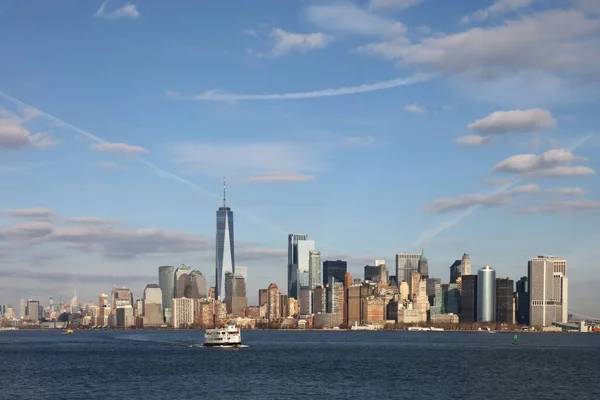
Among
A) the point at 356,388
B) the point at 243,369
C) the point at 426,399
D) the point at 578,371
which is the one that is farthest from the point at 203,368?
the point at 578,371

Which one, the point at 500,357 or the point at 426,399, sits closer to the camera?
the point at 426,399

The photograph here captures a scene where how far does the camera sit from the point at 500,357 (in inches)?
7574

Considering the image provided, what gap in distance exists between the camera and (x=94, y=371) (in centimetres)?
14838

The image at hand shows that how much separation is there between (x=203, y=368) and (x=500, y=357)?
76560 mm

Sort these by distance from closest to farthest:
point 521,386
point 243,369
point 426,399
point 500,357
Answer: point 426,399 < point 521,386 < point 243,369 < point 500,357

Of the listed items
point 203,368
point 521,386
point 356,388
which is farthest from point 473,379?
point 203,368

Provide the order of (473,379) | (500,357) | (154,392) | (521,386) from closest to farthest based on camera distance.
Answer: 1. (154,392)
2. (521,386)
3. (473,379)
4. (500,357)

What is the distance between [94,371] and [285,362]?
4068cm

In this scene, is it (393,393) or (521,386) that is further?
(521,386)

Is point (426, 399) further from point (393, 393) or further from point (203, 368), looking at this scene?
point (203, 368)

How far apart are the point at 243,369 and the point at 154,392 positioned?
39135 millimetres

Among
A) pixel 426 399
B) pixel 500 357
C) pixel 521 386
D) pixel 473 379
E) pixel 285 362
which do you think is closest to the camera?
pixel 426 399

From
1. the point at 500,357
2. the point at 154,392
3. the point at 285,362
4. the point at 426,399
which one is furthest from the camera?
the point at 500,357

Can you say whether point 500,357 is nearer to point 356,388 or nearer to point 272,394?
point 356,388
